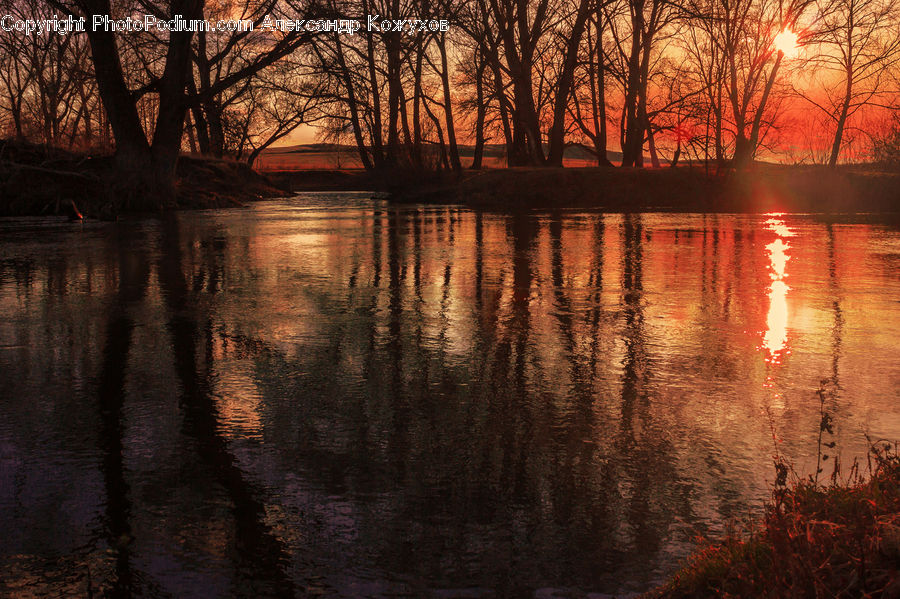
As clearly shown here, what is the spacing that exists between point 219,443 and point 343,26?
75.8ft

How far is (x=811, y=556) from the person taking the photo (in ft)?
9.08

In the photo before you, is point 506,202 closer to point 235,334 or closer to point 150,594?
point 235,334

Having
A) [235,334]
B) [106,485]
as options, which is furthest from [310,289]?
[106,485]

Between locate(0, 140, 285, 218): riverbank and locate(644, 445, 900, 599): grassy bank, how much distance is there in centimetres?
2381

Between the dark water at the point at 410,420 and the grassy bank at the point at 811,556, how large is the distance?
1.08 feet

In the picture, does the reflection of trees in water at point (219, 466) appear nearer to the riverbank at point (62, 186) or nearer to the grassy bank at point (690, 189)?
the riverbank at point (62, 186)

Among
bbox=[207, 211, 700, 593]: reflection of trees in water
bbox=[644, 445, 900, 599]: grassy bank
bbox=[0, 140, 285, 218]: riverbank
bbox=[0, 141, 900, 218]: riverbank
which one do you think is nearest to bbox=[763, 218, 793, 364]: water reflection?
bbox=[207, 211, 700, 593]: reflection of trees in water

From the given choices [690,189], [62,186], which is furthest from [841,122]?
[62,186]

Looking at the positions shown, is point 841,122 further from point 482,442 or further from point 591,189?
point 482,442

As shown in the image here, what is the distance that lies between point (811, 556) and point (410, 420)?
277 centimetres

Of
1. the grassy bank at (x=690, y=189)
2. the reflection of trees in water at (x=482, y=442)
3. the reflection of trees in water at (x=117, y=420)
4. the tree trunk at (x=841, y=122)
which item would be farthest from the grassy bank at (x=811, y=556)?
the tree trunk at (x=841, y=122)

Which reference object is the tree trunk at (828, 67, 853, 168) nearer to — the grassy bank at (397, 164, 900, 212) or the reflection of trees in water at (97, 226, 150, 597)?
the grassy bank at (397, 164, 900, 212)

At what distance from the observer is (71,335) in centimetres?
782

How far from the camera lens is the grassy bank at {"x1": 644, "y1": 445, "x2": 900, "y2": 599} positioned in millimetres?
2607
